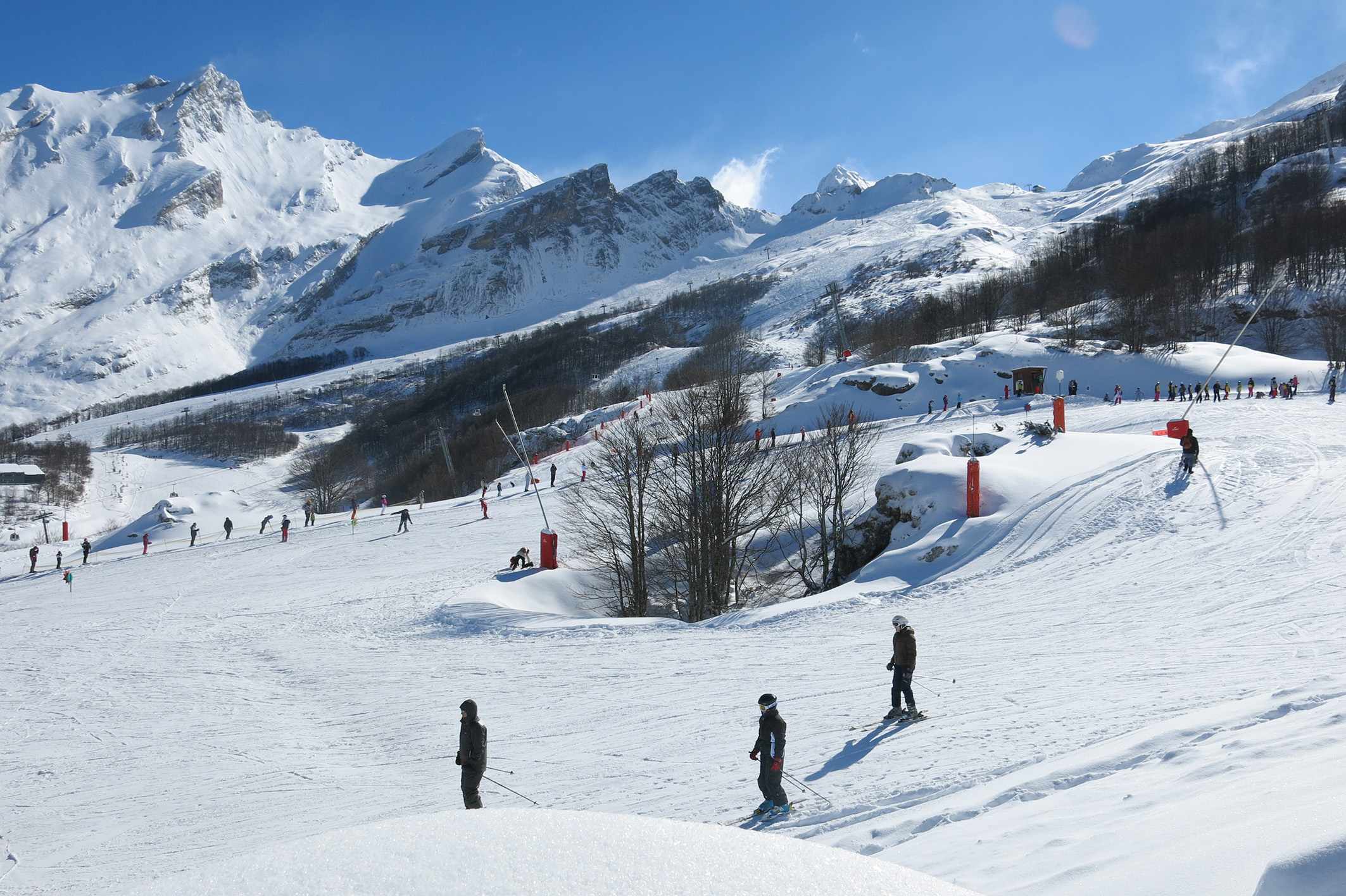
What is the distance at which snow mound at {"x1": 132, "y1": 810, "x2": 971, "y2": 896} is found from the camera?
3.47m

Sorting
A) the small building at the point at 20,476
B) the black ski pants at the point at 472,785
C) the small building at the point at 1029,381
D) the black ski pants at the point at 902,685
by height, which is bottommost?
the black ski pants at the point at 472,785

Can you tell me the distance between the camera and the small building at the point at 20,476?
106 m

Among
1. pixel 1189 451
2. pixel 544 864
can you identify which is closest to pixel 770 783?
pixel 544 864

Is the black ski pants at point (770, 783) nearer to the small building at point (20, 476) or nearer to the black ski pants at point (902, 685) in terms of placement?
the black ski pants at point (902, 685)

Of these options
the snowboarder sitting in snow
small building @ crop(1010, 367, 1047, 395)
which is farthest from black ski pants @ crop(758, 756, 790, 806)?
small building @ crop(1010, 367, 1047, 395)

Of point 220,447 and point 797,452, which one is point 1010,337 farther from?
point 220,447

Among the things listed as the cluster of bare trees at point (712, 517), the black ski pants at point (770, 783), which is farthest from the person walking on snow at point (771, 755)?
the cluster of bare trees at point (712, 517)

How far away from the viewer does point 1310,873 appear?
10.7 ft

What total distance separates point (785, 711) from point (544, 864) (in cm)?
866

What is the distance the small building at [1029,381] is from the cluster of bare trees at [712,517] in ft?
83.9

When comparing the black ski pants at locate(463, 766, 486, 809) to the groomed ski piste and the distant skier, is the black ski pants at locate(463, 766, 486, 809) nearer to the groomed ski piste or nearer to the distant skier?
the groomed ski piste

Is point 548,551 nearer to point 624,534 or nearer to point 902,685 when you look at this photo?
point 624,534

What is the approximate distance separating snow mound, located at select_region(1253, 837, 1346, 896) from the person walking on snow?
4974mm

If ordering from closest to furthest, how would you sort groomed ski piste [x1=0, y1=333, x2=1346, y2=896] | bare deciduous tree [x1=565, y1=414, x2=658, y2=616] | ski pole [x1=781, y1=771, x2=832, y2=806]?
1. groomed ski piste [x1=0, y1=333, x2=1346, y2=896]
2. ski pole [x1=781, y1=771, x2=832, y2=806]
3. bare deciduous tree [x1=565, y1=414, x2=658, y2=616]
